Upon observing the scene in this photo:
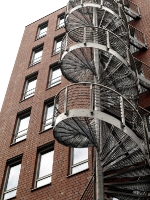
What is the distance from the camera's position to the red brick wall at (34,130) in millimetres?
14117

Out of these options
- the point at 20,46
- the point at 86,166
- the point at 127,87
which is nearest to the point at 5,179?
the point at 86,166

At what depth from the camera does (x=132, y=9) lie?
22.7m

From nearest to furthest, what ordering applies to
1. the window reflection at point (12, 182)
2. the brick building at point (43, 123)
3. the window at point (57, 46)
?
the brick building at point (43, 123) → the window reflection at point (12, 182) → the window at point (57, 46)

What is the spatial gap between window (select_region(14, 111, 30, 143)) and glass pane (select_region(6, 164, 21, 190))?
1.71m

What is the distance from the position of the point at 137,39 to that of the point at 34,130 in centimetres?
711

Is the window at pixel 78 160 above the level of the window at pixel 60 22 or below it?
below

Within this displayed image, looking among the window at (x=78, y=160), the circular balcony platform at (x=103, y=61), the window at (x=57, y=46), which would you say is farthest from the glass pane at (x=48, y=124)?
the window at (x=57, y=46)

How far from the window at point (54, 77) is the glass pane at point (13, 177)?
17.3ft

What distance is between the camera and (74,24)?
1709cm

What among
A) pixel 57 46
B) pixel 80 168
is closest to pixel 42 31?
pixel 57 46

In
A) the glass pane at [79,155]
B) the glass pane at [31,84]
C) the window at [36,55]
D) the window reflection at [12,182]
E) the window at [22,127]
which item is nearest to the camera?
the glass pane at [79,155]

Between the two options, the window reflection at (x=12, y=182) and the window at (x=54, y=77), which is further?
the window at (x=54, y=77)

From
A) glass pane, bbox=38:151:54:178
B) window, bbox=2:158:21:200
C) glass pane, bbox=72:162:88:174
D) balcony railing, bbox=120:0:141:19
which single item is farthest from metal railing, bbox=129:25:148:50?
window, bbox=2:158:21:200

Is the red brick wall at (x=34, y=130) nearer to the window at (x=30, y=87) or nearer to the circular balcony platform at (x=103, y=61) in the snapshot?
the window at (x=30, y=87)
